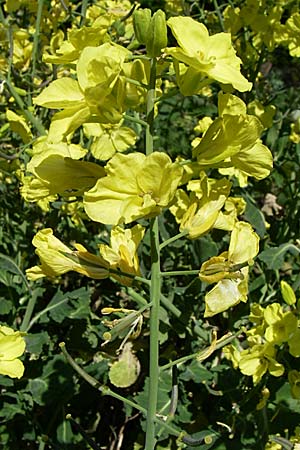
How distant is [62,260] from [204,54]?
0.51 m

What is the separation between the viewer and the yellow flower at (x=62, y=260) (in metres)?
1.33

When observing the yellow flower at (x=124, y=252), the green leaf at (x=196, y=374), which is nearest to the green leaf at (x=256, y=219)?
the green leaf at (x=196, y=374)

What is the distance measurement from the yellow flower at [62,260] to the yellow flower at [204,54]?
0.41 metres

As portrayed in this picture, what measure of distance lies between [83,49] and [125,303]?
1.55m

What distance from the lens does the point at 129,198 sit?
1.22 meters

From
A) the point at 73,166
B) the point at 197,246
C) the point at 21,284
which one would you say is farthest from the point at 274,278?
the point at 73,166

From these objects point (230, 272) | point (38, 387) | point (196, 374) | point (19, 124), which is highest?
point (230, 272)

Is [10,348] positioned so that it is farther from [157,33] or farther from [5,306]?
[157,33]

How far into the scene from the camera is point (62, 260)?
Answer: 1387 mm

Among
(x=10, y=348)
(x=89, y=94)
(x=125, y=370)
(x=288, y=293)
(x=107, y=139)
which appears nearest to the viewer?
(x=89, y=94)

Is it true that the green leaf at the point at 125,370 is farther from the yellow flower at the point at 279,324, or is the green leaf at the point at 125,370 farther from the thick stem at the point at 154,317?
the thick stem at the point at 154,317

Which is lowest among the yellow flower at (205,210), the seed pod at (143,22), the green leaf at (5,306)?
the green leaf at (5,306)

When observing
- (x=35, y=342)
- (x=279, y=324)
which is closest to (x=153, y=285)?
(x=279, y=324)

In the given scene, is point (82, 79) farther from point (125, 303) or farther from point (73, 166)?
point (125, 303)
